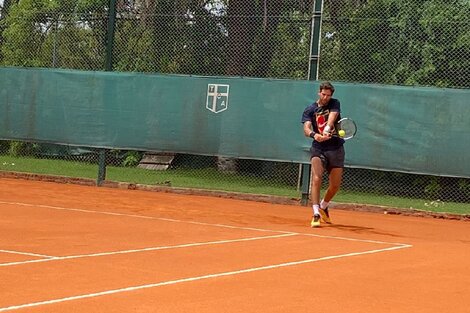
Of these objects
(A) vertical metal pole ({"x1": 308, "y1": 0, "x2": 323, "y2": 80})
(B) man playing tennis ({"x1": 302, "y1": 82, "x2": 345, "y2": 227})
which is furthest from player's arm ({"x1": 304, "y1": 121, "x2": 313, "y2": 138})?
(A) vertical metal pole ({"x1": 308, "y1": 0, "x2": 323, "y2": 80})

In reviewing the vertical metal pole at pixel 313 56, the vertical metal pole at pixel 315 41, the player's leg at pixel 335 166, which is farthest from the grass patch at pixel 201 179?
the player's leg at pixel 335 166

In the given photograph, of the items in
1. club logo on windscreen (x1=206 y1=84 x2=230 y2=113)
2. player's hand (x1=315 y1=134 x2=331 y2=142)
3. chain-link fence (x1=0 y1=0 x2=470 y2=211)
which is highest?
chain-link fence (x1=0 y1=0 x2=470 y2=211)

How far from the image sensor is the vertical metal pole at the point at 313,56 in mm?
13656

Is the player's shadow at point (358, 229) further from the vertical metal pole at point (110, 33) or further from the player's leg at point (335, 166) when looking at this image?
the vertical metal pole at point (110, 33)

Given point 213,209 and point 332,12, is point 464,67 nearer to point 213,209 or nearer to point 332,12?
point 332,12

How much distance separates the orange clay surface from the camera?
5199mm

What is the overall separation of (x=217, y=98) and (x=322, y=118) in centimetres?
410

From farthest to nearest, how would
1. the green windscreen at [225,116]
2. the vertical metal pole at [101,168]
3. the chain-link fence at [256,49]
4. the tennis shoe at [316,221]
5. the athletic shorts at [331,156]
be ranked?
the vertical metal pole at [101,168] < the chain-link fence at [256,49] < the green windscreen at [225,116] < the athletic shorts at [331,156] < the tennis shoe at [316,221]

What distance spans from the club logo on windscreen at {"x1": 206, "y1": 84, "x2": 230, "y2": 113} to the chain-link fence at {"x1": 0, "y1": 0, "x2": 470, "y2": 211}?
4.49 feet

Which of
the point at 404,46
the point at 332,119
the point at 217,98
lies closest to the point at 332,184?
the point at 332,119

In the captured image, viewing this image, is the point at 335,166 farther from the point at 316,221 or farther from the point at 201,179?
the point at 201,179

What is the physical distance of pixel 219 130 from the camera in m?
14.3

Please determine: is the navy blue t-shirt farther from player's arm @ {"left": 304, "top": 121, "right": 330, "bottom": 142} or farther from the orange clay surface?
the orange clay surface

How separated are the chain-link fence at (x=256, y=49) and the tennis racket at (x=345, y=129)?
11.3 feet
